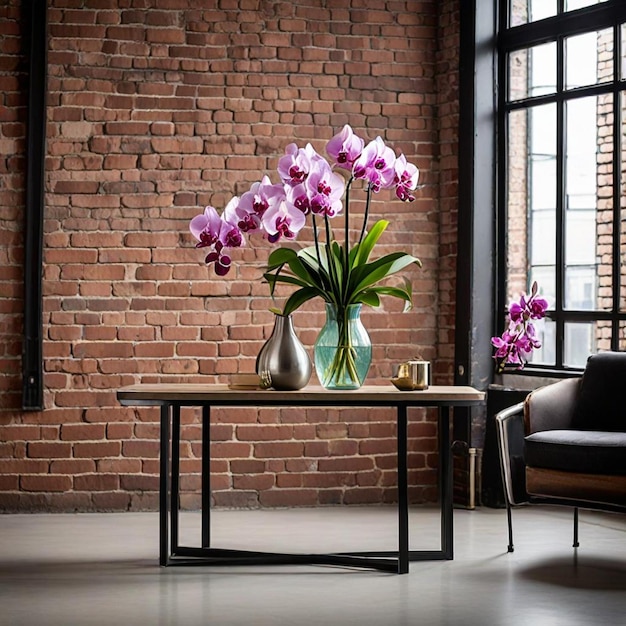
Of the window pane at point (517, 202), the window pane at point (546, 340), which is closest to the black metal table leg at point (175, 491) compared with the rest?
the window pane at point (546, 340)

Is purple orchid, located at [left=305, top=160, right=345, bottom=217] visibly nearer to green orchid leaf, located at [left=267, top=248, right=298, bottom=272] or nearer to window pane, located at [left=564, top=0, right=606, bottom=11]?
green orchid leaf, located at [left=267, top=248, right=298, bottom=272]

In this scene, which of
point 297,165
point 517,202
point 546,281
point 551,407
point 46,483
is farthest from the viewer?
point 517,202

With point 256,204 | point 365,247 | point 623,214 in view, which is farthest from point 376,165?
point 623,214

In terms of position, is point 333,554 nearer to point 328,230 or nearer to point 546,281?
point 328,230

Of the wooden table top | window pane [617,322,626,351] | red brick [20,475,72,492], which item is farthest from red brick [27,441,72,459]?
window pane [617,322,626,351]

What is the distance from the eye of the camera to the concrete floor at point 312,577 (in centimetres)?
389

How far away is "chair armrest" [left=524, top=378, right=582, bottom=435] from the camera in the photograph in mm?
5062

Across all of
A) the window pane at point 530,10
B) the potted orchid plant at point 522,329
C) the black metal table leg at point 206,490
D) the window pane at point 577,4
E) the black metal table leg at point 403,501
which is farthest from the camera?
the window pane at point 530,10

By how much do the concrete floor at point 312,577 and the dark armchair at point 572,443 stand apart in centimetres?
29

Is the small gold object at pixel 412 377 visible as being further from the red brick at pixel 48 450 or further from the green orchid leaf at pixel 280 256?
the red brick at pixel 48 450

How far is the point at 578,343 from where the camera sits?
6051 mm

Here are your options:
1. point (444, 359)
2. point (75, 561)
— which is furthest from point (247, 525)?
point (444, 359)

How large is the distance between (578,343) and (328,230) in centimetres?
212

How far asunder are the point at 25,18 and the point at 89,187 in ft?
3.17
